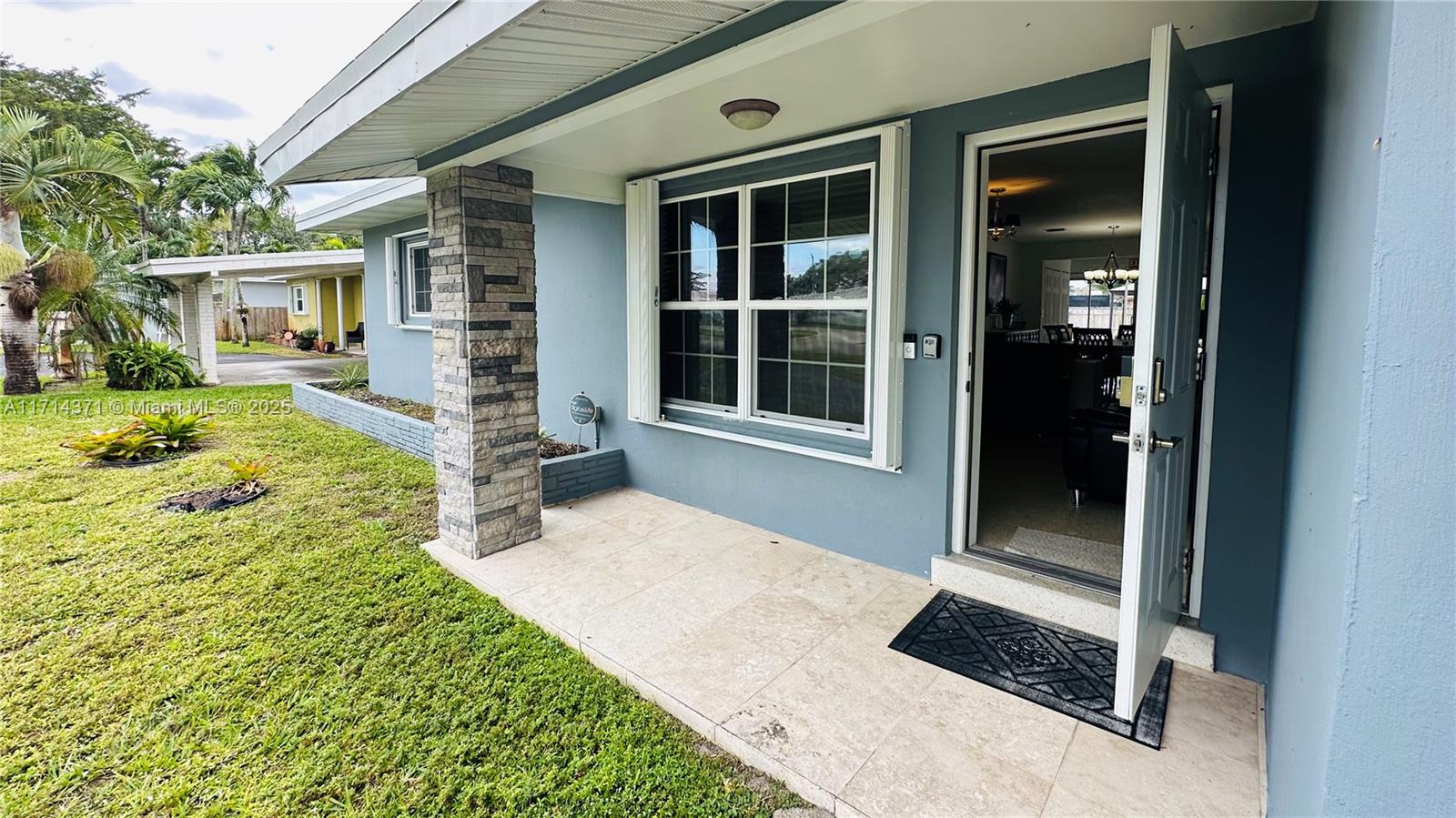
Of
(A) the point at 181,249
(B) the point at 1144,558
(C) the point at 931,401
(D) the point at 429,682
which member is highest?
(A) the point at 181,249

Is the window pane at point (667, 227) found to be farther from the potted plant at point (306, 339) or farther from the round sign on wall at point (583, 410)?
the potted plant at point (306, 339)

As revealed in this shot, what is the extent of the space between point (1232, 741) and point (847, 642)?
4.43 ft

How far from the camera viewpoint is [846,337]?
151 inches

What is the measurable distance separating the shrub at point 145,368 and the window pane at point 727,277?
417 inches

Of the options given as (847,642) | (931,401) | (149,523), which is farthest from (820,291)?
(149,523)

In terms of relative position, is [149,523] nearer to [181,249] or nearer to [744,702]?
[744,702]

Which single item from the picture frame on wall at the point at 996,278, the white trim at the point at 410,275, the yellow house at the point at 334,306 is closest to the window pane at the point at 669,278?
the white trim at the point at 410,275

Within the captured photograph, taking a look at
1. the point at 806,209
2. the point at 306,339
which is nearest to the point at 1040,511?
the point at 806,209

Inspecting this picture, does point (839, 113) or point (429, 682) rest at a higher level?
point (839, 113)

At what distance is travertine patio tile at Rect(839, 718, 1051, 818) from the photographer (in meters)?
1.95

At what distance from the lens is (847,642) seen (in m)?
2.88

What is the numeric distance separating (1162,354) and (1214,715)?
1.34 meters

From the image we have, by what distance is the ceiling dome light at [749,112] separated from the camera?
309cm

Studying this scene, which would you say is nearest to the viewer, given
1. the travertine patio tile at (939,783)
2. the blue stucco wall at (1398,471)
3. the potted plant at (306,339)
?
the blue stucco wall at (1398,471)
